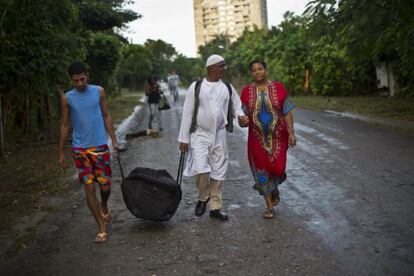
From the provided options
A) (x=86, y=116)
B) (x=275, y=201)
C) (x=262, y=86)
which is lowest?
(x=275, y=201)

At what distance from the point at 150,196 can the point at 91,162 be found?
0.80 meters

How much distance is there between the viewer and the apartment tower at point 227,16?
95.8 metres

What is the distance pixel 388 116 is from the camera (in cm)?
1803

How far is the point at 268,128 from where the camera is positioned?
6.29 meters

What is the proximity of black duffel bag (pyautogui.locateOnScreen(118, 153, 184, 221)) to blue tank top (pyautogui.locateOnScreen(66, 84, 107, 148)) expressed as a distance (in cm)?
70

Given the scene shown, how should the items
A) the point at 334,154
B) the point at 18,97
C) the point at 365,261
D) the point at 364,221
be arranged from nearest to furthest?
the point at 365,261
the point at 364,221
the point at 334,154
the point at 18,97

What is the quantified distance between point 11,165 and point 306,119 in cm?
1066

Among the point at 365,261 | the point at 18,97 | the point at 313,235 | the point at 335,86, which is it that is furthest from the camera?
the point at 335,86

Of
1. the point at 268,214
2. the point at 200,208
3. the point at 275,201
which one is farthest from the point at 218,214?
the point at 275,201

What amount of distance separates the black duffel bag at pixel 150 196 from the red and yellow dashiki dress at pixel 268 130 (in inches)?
40.0

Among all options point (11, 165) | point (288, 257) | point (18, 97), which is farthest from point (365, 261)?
point (18, 97)

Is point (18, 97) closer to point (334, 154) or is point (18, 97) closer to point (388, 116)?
point (334, 154)

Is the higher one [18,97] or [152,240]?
[18,97]

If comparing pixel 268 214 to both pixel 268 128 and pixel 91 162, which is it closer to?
pixel 268 128
